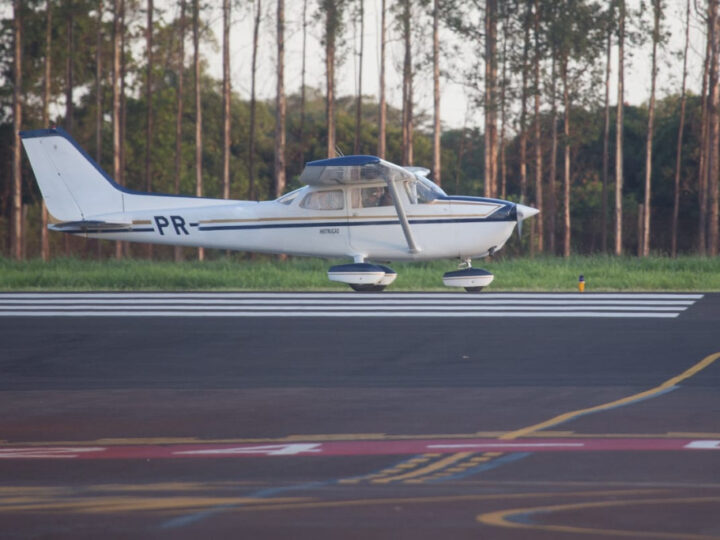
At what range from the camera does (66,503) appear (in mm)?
6441

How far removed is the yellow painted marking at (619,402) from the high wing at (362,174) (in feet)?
32.0

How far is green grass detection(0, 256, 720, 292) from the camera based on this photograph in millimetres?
24766

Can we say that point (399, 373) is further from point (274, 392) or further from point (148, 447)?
point (148, 447)

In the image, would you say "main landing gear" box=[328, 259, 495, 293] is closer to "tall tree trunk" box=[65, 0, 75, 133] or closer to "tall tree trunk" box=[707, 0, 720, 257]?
"tall tree trunk" box=[707, 0, 720, 257]

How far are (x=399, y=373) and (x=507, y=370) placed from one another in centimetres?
118

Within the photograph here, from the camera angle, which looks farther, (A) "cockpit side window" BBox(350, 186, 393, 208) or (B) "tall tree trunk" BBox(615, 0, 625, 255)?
(B) "tall tree trunk" BBox(615, 0, 625, 255)

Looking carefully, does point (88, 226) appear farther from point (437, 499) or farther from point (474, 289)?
point (437, 499)

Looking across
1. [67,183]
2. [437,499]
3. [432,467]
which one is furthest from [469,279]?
[437,499]

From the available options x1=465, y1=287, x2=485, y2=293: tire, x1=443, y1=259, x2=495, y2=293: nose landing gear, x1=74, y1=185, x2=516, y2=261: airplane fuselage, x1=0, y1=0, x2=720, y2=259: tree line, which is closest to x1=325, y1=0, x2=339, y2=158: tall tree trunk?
x1=0, y1=0, x2=720, y2=259: tree line

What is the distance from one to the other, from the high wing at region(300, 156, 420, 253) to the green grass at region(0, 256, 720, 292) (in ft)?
7.39

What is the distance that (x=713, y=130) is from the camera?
39344mm

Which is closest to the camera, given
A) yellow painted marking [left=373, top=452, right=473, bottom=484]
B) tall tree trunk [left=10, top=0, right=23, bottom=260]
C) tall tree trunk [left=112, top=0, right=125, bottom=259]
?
yellow painted marking [left=373, top=452, right=473, bottom=484]

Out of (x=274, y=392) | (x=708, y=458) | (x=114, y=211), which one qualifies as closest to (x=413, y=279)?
(x=114, y=211)

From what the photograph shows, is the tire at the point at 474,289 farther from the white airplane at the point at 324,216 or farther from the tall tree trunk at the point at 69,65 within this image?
the tall tree trunk at the point at 69,65
